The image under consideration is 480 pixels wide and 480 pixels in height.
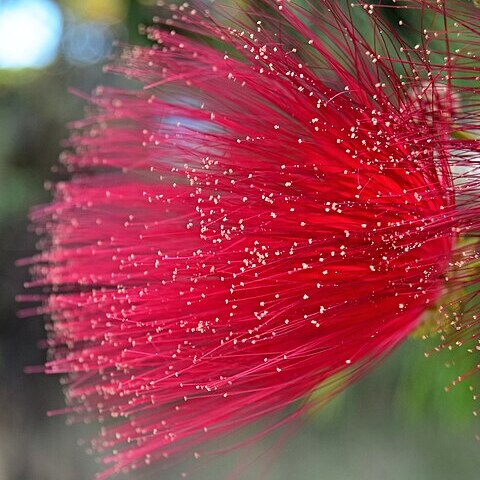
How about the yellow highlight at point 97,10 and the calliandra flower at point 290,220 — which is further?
the yellow highlight at point 97,10

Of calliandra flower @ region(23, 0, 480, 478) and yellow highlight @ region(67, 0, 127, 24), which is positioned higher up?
yellow highlight @ region(67, 0, 127, 24)

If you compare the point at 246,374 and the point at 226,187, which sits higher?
the point at 226,187

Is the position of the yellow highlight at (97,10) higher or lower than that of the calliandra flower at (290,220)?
higher

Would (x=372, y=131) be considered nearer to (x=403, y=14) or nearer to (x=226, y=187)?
(x=226, y=187)

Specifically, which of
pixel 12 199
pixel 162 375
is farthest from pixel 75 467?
pixel 162 375

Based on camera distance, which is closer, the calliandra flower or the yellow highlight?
the calliandra flower

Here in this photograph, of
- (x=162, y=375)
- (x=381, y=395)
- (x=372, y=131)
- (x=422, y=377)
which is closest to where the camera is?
(x=372, y=131)

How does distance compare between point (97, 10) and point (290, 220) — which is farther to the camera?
point (97, 10)

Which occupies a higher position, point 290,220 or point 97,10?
point 97,10
